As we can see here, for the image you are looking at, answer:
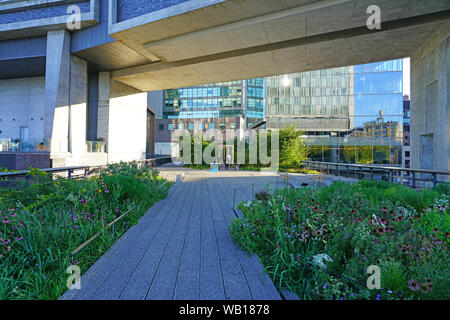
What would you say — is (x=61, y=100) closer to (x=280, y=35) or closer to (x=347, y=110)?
(x=280, y=35)

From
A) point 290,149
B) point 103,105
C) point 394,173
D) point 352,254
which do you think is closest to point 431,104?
point 394,173

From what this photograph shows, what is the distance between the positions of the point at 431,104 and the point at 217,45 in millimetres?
11639

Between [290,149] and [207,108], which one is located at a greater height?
[207,108]

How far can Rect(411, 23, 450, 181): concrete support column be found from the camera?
10.0 meters

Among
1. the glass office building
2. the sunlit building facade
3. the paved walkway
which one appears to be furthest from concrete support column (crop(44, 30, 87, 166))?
the sunlit building facade

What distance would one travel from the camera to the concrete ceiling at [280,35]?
1005 centimetres

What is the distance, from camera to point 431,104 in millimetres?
11258

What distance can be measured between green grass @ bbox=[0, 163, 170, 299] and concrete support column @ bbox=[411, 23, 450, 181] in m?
12.9

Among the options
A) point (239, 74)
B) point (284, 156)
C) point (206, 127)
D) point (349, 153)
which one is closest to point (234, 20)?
point (239, 74)

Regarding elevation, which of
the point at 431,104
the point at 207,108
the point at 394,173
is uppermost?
the point at 207,108

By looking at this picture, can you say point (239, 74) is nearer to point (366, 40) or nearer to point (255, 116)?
point (366, 40)

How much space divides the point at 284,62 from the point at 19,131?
2602 cm

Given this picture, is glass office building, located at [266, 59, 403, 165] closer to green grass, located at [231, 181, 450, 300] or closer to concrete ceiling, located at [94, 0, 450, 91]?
concrete ceiling, located at [94, 0, 450, 91]
